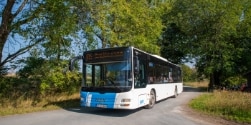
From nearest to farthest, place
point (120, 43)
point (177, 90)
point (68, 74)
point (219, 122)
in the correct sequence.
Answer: point (219, 122) < point (68, 74) < point (120, 43) < point (177, 90)

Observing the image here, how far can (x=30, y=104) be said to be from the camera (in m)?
17.0

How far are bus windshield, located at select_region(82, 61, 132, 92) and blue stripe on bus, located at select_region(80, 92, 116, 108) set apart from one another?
218 millimetres

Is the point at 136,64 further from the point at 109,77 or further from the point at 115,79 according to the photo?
the point at 109,77

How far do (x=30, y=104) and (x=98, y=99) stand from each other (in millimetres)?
5247

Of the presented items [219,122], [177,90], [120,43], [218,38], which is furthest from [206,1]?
[219,122]

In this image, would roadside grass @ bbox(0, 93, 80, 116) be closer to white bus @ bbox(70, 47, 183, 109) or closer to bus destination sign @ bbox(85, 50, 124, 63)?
white bus @ bbox(70, 47, 183, 109)

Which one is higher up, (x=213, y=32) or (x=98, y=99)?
(x=213, y=32)

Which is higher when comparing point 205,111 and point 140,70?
point 140,70

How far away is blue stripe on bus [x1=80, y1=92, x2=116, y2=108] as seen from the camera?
43.7 feet

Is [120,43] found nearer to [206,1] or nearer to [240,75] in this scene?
[206,1]

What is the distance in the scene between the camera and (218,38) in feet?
122

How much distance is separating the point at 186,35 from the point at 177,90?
1713 cm

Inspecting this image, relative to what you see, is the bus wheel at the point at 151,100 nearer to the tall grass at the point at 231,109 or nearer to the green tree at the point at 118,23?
the tall grass at the point at 231,109

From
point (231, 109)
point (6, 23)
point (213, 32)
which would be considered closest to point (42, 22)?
point (6, 23)
